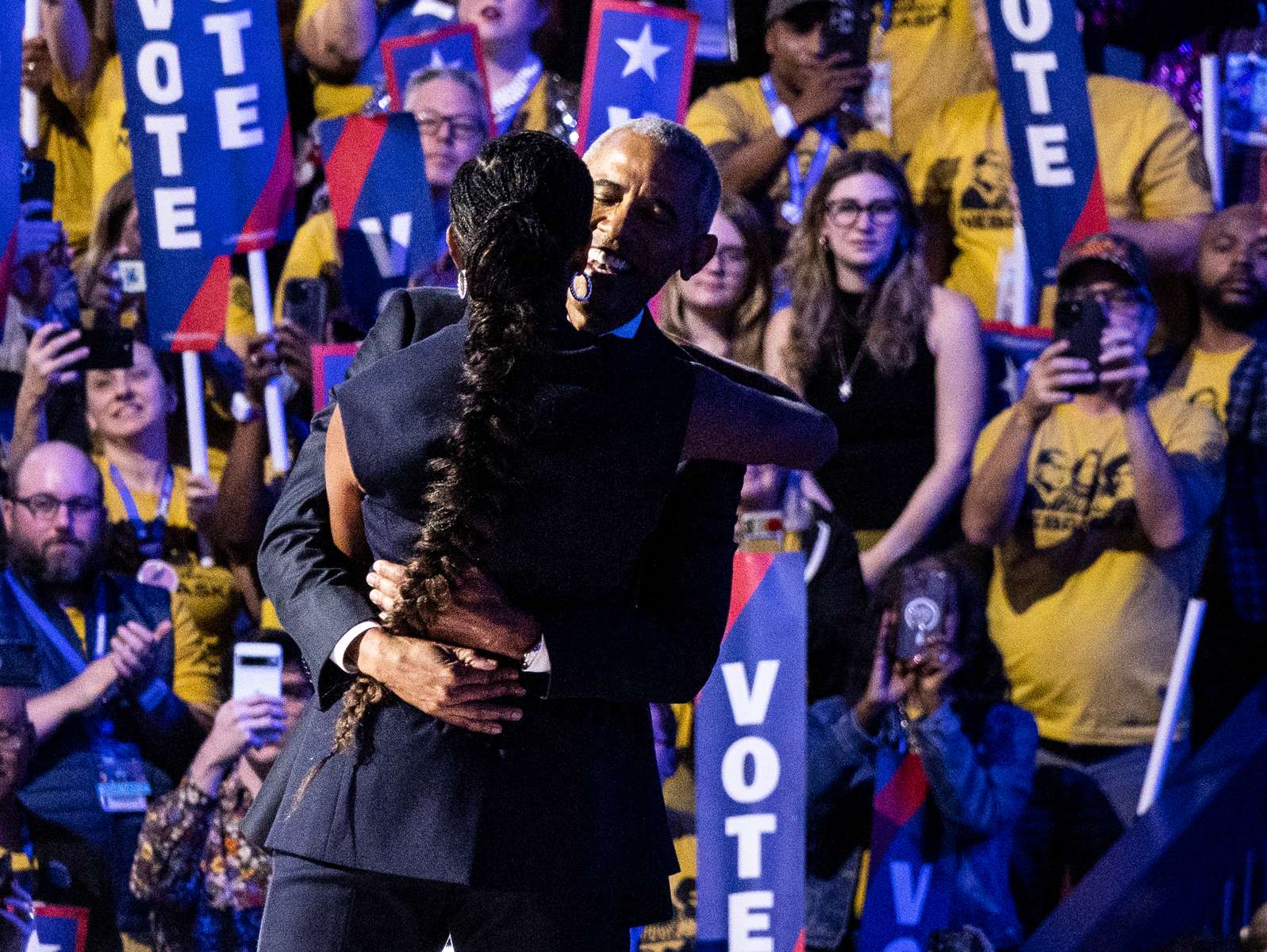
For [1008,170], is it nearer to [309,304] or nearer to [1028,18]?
[1028,18]

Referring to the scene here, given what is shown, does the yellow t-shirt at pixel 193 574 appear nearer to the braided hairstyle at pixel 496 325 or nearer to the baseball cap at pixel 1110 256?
the baseball cap at pixel 1110 256

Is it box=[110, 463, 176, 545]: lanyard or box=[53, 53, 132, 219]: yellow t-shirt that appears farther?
box=[53, 53, 132, 219]: yellow t-shirt

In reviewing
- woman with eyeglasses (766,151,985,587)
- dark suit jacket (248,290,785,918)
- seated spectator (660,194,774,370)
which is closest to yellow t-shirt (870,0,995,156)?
woman with eyeglasses (766,151,985,587)

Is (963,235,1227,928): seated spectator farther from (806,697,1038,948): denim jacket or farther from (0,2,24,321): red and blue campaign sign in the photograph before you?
(0,2,24,321): red and blue campaign sign

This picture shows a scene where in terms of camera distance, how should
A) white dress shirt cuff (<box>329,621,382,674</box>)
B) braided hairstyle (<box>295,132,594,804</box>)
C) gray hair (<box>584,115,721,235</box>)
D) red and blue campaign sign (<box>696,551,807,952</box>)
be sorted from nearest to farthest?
braided hairstyle (<box>295,132,594,804</box>) → white dress shirt cuff (<box>329,621,382,674</box>) → gray hair (<box>584,115,721,235</box>) → red and blue campaign sign (<box>696,551,807,952</box>)

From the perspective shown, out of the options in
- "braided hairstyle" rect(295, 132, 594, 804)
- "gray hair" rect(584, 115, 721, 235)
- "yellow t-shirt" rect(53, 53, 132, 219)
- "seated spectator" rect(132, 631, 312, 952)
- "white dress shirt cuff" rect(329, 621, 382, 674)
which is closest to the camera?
"braided hairstyle" rect(295, 132, 594, 804)

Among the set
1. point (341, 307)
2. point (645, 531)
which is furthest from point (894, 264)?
point (645, 531)

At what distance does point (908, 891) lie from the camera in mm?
3648

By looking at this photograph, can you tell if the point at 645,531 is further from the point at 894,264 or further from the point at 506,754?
the point at 894,264

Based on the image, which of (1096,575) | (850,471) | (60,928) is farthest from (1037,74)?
(60,928)

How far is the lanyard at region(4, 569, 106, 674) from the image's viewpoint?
381cm

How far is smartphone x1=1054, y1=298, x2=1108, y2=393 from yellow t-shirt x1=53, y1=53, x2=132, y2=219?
2.33 meters

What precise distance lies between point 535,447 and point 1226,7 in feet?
10.2

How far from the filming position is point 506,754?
60.2 inches
